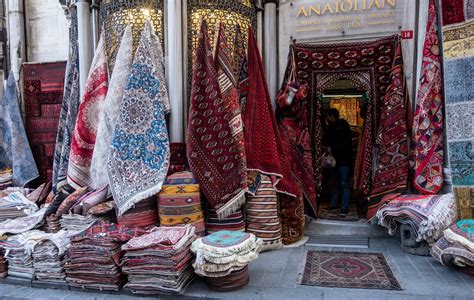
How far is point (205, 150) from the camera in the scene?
4449 mm

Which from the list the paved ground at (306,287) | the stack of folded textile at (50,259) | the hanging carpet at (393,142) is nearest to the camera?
the paved ground at (306,287)

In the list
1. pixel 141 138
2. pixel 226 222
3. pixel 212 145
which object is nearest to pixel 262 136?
pixel 212 145

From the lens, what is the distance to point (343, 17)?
525 centimetres

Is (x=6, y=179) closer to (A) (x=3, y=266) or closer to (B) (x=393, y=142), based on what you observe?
(A) (x=3, y=266)

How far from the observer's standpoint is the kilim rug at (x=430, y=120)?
4.62 m

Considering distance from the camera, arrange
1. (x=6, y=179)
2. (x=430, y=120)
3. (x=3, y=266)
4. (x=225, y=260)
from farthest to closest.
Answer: (x=6, y=179) → (x=430, y=120) → (x=3, y=266) → (x=225, y=260)

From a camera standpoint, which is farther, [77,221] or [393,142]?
[393,142]

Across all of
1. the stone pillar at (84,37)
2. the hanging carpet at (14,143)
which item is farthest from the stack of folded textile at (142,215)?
the hanging carpet at (14,143)

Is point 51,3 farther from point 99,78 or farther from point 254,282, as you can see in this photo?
point 254,282

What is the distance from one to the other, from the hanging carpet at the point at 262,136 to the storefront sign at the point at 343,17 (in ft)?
3.04

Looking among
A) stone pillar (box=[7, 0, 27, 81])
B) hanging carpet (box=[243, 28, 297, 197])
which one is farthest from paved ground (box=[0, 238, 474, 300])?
stone pillar (box=[7, 0, 27, 81])

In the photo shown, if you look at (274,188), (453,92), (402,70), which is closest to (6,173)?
(274,188)

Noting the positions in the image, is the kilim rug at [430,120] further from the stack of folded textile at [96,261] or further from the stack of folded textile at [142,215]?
the stack of folded textile at [96,261]

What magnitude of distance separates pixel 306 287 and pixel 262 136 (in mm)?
1897
